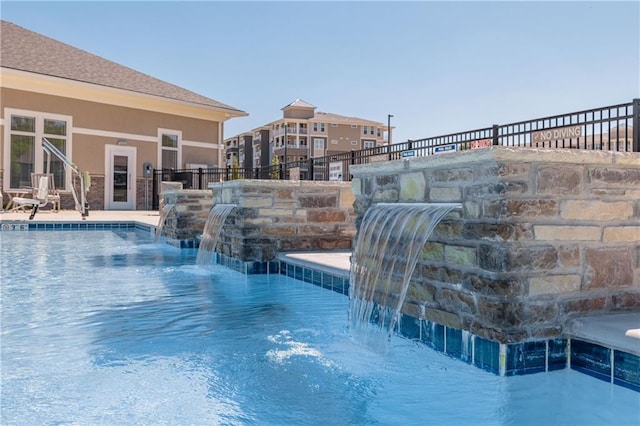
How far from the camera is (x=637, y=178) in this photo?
3.15 m

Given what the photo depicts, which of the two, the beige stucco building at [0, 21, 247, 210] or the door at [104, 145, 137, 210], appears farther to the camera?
the door at [104, 145, 137, 210]

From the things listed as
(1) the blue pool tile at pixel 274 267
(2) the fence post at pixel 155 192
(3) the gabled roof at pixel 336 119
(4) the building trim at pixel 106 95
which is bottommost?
(1) the blue pool tile at pixel 274 267

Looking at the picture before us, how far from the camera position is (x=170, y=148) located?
836 inches

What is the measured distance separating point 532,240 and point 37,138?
1814 cm

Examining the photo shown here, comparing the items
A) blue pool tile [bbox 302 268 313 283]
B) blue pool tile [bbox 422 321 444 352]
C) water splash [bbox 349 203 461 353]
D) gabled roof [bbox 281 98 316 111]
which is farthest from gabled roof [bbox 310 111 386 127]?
blue pool tile [bbox 422 321 444 352]

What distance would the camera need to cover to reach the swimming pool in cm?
242

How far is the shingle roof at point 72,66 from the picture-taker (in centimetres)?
1733

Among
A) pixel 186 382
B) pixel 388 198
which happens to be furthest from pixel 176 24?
pixel 186 382

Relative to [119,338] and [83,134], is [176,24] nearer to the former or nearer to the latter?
[83,134]

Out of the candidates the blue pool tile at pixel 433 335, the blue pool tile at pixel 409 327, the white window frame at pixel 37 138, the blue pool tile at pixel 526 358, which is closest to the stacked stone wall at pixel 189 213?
the blue pool tile at pixel 409 327

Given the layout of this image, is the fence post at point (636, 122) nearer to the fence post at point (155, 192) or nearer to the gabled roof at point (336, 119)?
the fence post at point (155, 192)

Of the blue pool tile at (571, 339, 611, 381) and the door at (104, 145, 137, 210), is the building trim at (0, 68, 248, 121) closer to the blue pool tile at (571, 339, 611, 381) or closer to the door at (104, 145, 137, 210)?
the door at (104, 145, 137, 210)

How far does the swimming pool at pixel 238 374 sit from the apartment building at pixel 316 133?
158ft

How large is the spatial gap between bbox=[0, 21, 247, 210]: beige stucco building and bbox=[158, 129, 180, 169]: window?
0.04 m
